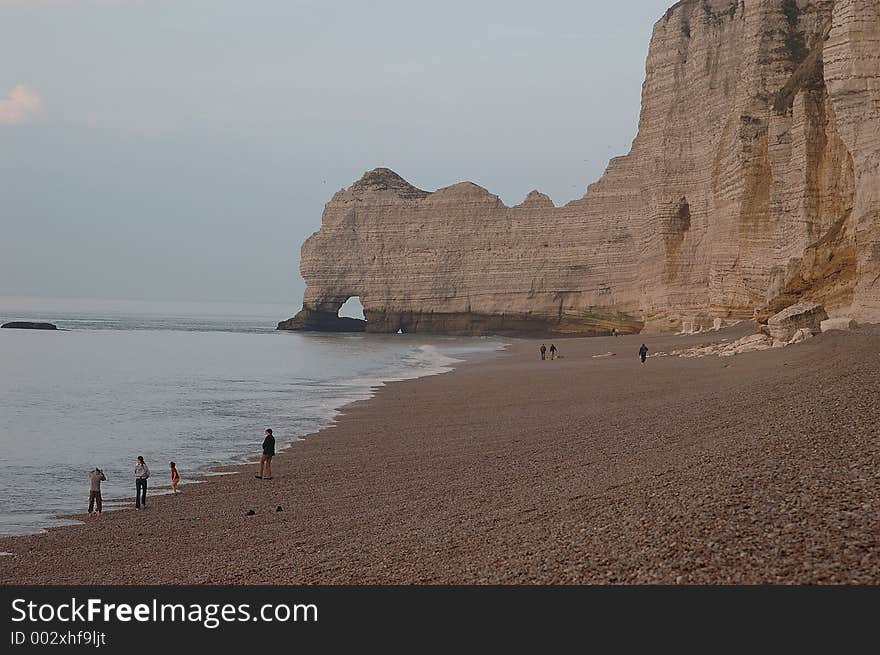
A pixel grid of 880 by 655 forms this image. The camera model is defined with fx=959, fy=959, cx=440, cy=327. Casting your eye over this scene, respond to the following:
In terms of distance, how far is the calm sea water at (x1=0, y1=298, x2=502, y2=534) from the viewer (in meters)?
14.4

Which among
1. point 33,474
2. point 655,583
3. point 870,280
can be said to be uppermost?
point 870,280

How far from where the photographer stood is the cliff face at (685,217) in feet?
88.6

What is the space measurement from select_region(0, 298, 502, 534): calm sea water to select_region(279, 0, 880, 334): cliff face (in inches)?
505


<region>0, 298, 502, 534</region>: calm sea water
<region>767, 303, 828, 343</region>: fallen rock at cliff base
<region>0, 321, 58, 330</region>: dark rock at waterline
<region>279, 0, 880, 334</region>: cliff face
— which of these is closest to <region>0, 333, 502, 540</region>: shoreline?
<region>0, 298, 502, 534</region>: calm sea water

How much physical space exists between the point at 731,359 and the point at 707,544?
55.8ft

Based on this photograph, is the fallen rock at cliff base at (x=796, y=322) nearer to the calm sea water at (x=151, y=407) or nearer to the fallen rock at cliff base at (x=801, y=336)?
the fallen rock at cliff base at (x=801, y=336)

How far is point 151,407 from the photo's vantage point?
79.5 feet

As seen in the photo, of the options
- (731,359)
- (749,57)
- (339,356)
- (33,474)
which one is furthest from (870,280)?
(339,356)

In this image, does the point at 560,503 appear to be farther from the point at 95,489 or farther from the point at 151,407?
the point at 151,407

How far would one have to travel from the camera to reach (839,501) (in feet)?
22.1

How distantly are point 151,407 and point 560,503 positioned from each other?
17.8m

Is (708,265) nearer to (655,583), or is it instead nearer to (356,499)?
(356,499)

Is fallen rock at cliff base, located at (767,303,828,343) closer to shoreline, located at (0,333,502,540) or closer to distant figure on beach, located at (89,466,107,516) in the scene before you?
shoreline, located at (0,333,502,540)

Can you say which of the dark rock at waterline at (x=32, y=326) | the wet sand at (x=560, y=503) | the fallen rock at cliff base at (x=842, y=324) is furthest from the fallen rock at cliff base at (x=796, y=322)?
the dark rock at waterline at (x=32, y=326)
